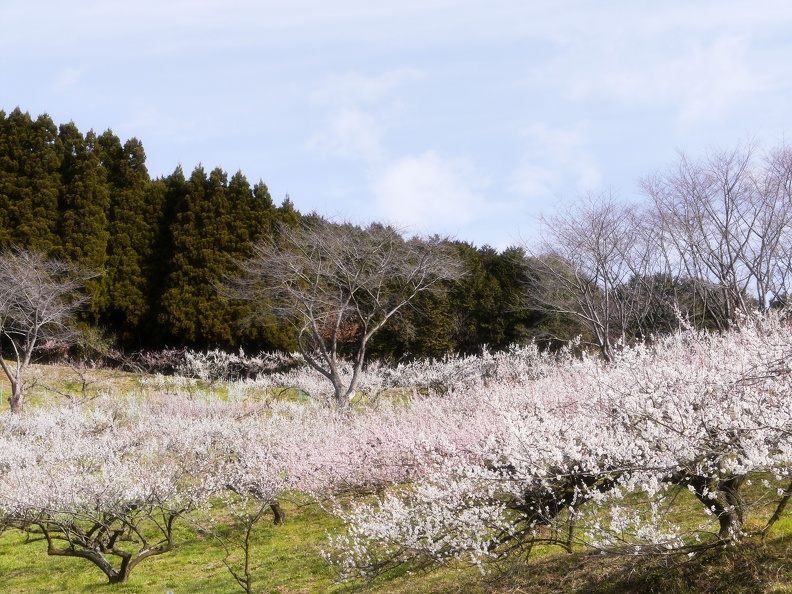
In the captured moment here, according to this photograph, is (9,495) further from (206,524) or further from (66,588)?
(206,524)

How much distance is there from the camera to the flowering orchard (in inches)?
212

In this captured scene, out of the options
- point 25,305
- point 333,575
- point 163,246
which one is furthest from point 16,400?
point 163,246

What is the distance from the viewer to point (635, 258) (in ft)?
62.7

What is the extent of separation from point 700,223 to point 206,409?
44.5 ft

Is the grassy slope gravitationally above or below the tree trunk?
below

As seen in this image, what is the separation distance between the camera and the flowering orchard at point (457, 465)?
5.39 meters

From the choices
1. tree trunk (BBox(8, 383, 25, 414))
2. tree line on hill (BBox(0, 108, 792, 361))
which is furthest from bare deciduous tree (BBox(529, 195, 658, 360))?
tree trunk (BBox(8, 383, 25, 414))

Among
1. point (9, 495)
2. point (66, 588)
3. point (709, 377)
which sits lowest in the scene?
point (66, 588)

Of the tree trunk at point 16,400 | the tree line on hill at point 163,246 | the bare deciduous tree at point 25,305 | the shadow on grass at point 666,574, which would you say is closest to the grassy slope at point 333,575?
the shadow on grass at point 666,574

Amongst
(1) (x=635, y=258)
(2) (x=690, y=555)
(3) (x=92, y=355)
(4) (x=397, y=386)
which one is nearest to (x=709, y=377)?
(2) (x=690, y=555)

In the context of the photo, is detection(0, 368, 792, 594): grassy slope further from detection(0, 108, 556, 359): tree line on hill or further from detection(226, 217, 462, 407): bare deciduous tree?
detection(0, 108, 556, 359): tree line on hill

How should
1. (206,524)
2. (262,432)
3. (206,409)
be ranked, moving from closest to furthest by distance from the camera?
1. (206,524)
2. (262,432)
3. (206,409)

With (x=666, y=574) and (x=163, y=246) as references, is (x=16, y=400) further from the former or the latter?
(x=666, y=574)

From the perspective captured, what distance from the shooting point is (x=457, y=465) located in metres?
8.16
